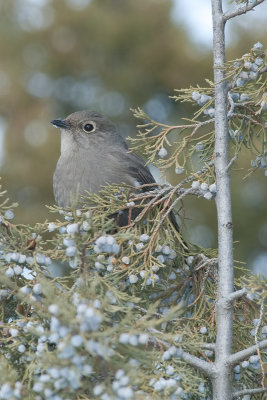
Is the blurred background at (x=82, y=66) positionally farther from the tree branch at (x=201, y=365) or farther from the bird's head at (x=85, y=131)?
the tree branch at (x=201, y=365)

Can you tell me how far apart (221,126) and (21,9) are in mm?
9239

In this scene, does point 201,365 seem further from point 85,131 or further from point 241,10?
point 85,131

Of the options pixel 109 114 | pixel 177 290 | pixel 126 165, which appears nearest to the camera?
pixel 177 290

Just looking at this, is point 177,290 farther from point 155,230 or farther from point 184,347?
point 184,347

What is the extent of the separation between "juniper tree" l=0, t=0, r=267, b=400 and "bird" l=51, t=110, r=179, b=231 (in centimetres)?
124

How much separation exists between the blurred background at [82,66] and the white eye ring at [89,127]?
17.3ft

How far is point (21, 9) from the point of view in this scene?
11.2 meters

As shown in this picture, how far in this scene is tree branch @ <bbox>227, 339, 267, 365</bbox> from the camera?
2.31 m

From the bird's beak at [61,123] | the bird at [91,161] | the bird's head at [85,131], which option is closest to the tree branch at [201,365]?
the bird at [91,161]

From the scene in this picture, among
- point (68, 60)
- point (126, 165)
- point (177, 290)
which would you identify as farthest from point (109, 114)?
point (177, 290)

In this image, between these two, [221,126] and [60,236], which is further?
[221,126]

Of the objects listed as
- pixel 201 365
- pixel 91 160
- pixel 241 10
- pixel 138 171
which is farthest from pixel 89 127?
pixel 201 365

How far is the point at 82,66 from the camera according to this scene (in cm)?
1104

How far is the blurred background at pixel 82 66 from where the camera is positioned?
10516 mm
